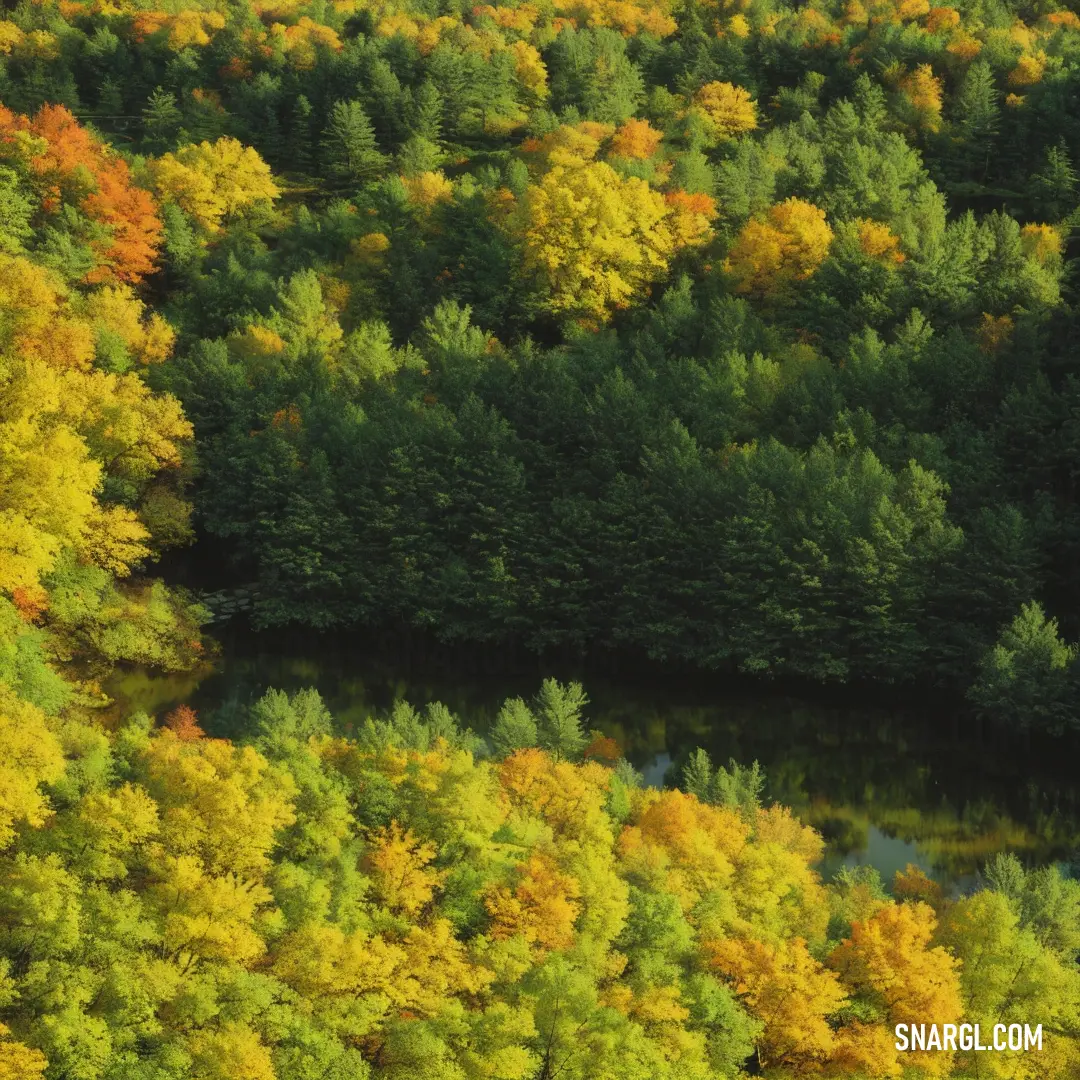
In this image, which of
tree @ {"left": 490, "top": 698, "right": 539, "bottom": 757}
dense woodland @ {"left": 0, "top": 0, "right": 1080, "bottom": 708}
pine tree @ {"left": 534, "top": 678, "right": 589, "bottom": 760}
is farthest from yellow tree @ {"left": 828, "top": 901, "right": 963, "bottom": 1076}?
dense woodland @ {"left": 0, "top": 0, "right": 1080, "bottom": 708}

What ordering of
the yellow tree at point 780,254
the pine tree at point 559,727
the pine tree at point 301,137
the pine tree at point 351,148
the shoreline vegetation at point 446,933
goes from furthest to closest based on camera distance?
the pine tree at point 301,137, the pine tree at point 351,148, the yellow tree at point 780,254, the pine tree at point 559,727, the shoreline vegetation at point 446,933

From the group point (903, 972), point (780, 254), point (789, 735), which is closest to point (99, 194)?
point (780, 254)

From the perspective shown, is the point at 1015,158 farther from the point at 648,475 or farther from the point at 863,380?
the point at 648,475

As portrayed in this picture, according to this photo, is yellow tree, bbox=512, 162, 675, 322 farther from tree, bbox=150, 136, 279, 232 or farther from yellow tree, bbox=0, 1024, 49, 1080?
yellow tree, bbox=0, 1024, 49, 1080

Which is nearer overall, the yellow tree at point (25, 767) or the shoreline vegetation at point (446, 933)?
the shoreline vegetation at point (446, 933)

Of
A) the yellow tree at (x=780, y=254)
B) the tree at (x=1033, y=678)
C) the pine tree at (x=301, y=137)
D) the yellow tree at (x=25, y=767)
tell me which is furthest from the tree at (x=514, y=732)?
the pine tree at (x=301, y=137)

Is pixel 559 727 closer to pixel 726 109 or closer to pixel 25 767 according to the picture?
pixel 25 767

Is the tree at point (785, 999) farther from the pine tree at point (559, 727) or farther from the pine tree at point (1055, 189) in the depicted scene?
the pine tree at point (1055, 189)
